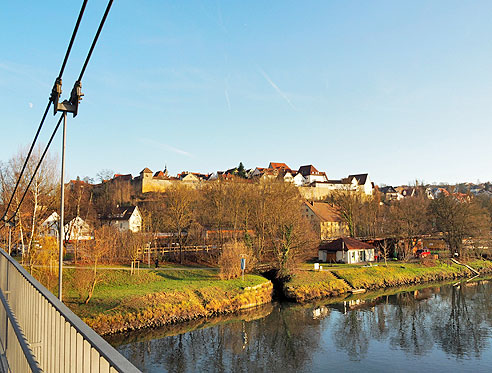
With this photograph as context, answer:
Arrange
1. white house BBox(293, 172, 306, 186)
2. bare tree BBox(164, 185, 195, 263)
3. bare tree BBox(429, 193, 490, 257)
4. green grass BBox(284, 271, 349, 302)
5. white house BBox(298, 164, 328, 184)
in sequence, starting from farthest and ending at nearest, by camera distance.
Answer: white house BBox(298, 164, 328, 184)
white house BBox(293, 172, 306, 186)
bare tree BBox(429, 193, 490, 257)
bare tree BBox(164, 185, 195, 263)
green grass BBox(284, 271, 349, 302)

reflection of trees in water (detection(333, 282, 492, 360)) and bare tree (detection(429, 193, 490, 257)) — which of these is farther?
bare tree (detection(429, 193, 490, 257))

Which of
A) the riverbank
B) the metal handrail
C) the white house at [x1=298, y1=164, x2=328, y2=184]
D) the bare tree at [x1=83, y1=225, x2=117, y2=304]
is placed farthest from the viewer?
the white house at [x1=298, y1=164, x2=328, y2=184]

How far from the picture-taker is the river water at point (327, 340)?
1792cm

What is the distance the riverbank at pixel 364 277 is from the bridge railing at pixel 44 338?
94.0 feet

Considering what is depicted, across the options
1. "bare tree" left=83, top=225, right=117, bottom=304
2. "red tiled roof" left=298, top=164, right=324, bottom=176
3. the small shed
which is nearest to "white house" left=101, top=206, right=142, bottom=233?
"bare tree" left=83, top=225, right=117, bottom=304

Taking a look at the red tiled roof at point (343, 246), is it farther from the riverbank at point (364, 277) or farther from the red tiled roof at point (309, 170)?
the red tiled roof at point (309, 170)

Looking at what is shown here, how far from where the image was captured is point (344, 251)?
151 feet

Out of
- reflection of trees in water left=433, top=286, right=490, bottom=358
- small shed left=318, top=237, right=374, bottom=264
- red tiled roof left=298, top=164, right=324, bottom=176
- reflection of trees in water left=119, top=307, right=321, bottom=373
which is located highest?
red tiled roof left=298, top=164, right=324, bottom=176

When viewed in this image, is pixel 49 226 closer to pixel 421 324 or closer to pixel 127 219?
pixel 127 219

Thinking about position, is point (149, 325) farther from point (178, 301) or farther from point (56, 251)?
point (56, 251)

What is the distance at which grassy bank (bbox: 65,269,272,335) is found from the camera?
22.6 metres

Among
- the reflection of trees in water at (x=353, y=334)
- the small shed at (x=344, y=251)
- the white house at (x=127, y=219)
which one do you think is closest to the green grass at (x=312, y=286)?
the reflection of trees in water at (x=353, y=334)

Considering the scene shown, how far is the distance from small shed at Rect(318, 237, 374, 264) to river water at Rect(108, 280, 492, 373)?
14582 millimetres

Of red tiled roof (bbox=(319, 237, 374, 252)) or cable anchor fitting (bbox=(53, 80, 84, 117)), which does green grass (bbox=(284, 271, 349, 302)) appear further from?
cable anchor fitting (bbox=(53, 80, 84, 117))
